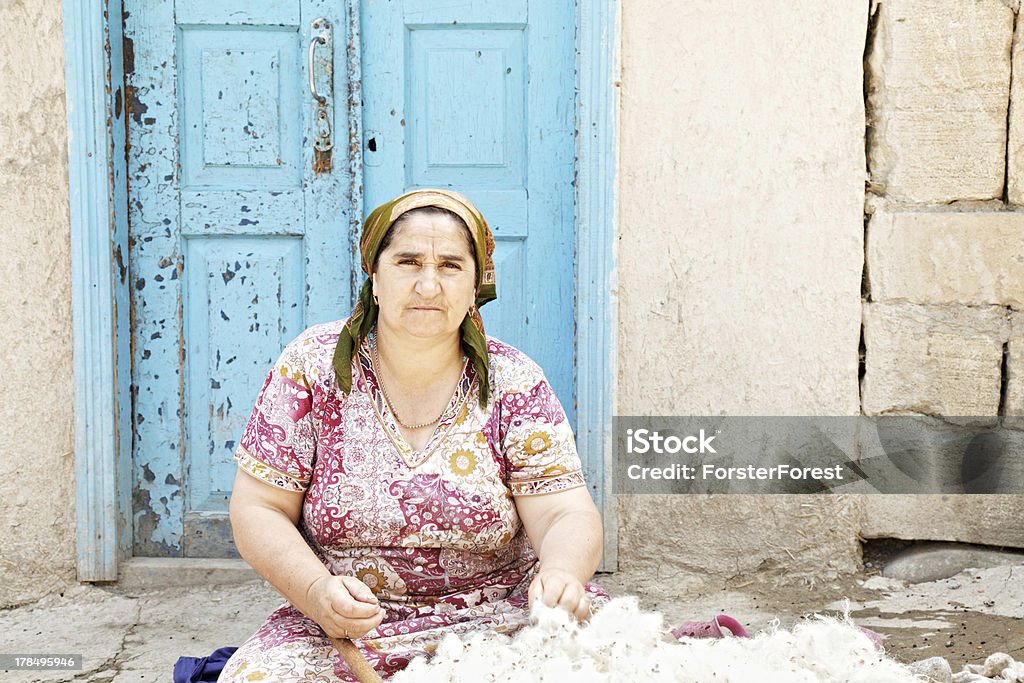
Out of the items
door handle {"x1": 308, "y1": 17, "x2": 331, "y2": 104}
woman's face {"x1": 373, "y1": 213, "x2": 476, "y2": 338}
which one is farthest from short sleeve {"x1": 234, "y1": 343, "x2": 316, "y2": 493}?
door handle {"x1": 308, "y1": 17, "x2": 331, "y2": 104}

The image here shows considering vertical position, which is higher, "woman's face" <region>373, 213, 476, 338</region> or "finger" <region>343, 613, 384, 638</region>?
"woman's face" <region>373, 213, 476, 338</region>

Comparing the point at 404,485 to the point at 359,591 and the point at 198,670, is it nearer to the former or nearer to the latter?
the point at 359,591

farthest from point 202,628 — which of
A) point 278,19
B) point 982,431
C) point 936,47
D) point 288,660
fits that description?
point 936,47

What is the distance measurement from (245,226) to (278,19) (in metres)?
0.68

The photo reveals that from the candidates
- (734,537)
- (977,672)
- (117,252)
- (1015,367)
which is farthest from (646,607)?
(117,252)

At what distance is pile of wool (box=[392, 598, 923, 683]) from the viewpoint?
5.91 feet

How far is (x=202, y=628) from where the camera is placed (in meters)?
3.08

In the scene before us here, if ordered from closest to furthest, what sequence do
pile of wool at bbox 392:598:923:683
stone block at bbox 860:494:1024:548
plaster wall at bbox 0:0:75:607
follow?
pile of wool at bbox 392:598:923:683, plaster wall at bbox 0:0:75:607, stone block at bbox 860:494:1024:548

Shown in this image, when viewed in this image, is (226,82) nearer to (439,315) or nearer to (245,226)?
(245,226)

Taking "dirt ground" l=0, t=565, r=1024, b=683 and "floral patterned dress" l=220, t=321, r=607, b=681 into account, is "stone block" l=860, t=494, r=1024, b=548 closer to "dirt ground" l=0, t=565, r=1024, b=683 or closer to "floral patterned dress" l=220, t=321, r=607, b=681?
"dirt ground" l=0, t=565, r=1024, b=683

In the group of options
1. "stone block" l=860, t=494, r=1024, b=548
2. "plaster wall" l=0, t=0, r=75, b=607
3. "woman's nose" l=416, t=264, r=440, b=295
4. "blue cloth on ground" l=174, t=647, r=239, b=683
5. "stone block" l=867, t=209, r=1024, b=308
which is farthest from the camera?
"stone block" l=860, t=494, r=1024, b=548

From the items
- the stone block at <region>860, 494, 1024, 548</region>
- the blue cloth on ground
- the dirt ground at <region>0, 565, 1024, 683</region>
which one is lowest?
the dirt ground at <region>0, 565, 1024, 683</region>

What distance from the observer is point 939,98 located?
3.18 metres

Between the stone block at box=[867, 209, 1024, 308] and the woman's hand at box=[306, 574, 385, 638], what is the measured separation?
6.86 feet
